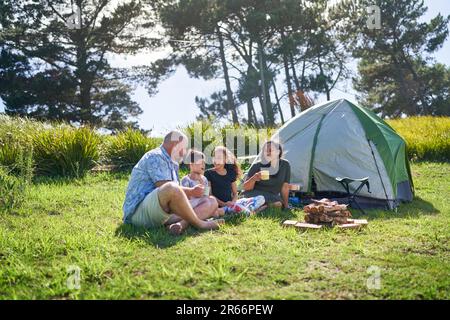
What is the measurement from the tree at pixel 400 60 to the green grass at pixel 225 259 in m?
20.2

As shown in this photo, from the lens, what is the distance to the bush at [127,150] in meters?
10.4

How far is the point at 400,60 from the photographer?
82.9ft

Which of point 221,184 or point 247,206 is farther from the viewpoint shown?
point 221,184

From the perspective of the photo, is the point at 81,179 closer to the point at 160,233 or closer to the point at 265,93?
the point at 160,233

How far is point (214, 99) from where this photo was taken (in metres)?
23.4

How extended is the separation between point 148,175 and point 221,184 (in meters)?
1.41

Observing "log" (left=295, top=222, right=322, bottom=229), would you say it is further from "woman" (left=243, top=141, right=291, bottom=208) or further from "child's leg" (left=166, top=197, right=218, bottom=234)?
"woman" (left=243, top=141, right=291, bottom=208)

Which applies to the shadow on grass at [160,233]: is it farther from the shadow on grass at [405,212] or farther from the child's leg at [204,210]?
the shadow on grass at [405,212]

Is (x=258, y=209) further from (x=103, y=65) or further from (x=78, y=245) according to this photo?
(x=103, y=65)

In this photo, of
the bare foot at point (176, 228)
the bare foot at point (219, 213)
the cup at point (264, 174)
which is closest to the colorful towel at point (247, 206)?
the bare foot at point (219, 213)

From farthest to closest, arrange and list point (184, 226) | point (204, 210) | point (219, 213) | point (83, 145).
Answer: point (83, 145)
point (219, 213)
point (204, 210)
point (184, 226)

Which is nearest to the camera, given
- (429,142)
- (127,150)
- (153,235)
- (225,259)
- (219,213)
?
(225,259)

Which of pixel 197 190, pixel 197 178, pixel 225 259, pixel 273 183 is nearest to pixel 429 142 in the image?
pixel 273 183

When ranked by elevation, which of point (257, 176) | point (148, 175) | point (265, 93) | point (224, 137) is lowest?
point (257, 176)
